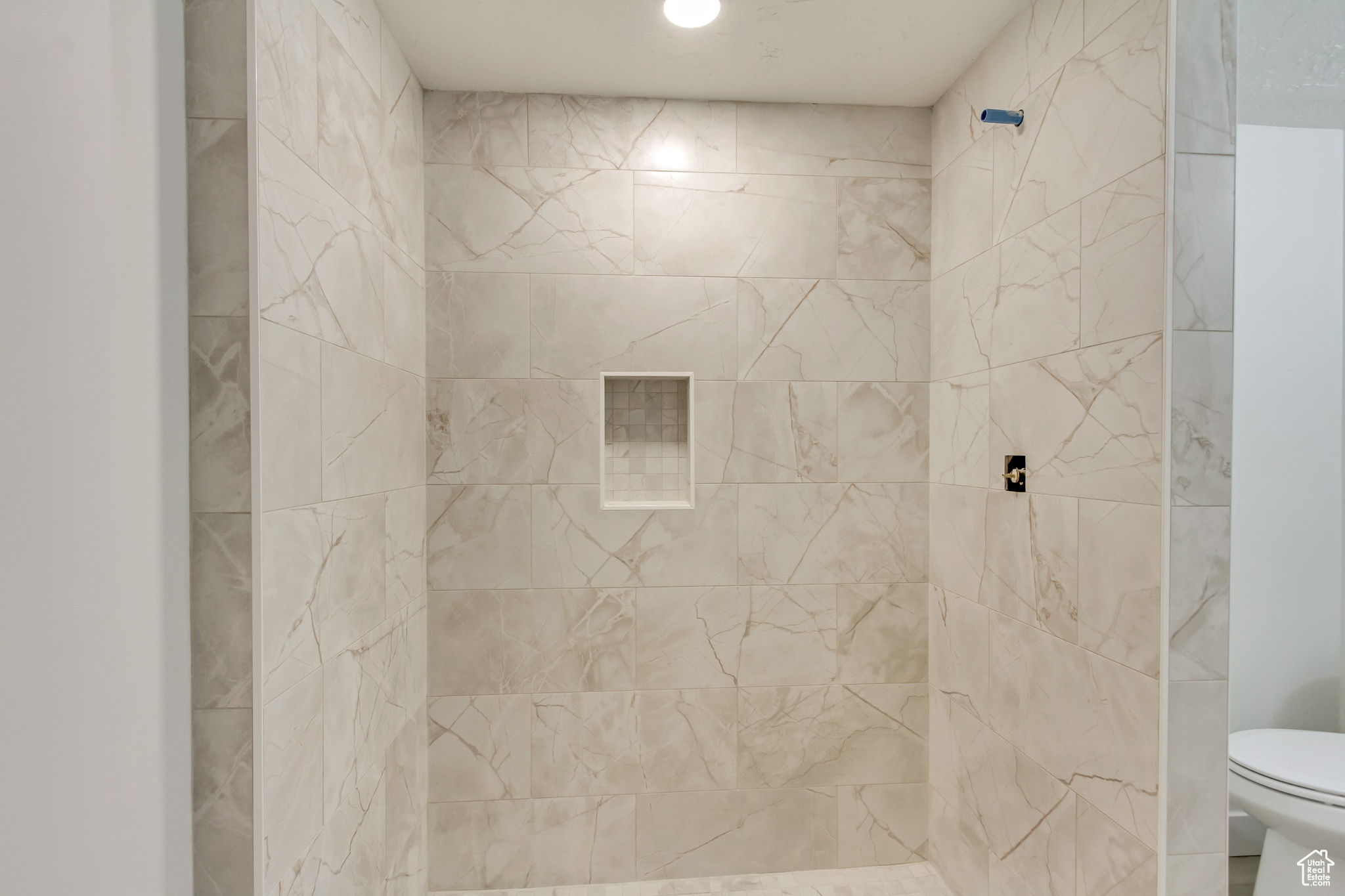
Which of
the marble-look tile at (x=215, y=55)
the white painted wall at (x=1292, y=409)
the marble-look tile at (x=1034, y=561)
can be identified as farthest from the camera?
the white painted wall at (x=1292, y=409)

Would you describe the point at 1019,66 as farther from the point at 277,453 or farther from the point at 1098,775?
the point at 277,453

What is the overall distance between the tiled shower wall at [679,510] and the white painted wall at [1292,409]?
0.92 metres

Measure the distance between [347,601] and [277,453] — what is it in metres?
0.43

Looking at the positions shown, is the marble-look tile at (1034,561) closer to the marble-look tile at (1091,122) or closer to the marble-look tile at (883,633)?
the marble-look tile at (883,633)

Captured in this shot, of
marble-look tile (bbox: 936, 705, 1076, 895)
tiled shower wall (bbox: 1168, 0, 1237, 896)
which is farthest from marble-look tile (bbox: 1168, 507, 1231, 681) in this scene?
marble-look tile (bbox: 936, 705, 1076, 895)

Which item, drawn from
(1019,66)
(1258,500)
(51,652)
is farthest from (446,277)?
(1258,500)

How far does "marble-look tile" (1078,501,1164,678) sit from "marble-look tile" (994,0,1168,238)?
656 millimetres

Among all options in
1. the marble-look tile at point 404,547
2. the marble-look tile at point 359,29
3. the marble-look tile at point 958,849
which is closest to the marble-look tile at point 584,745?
the marble-look tile at point 404,547

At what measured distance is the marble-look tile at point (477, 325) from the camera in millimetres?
2072

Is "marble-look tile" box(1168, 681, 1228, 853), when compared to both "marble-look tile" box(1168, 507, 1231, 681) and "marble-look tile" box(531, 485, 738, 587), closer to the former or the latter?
"marble-look tile" box(1168, 507, 1231, 681)

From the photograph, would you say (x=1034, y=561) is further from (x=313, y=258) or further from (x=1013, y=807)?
(x=313, y=258)

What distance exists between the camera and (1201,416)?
1.23 meters

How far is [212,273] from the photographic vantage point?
1104 mm

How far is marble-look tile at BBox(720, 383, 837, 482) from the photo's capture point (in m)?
2.15
